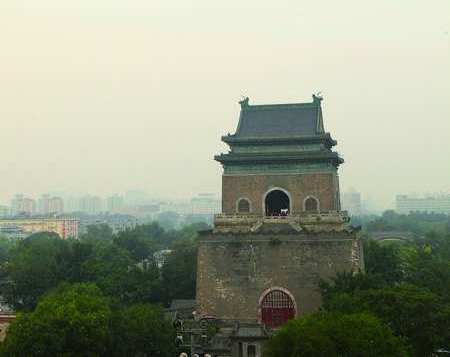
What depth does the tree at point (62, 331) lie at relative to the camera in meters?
21.0

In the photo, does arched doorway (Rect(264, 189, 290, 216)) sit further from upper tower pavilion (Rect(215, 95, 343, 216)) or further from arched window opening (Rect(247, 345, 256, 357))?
arched window opening (Rect(247, 345, 256, 357))

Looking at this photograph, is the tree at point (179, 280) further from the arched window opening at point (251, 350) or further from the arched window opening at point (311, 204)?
the arched window opening at point (251, 350)

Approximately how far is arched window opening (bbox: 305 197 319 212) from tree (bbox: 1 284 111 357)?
10.2 metres

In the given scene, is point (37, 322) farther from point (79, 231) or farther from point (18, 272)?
point (79, 231)

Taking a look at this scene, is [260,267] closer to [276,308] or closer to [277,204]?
[276,308]

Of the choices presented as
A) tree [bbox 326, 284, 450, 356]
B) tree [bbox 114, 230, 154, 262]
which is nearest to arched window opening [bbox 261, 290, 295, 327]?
tree [bbox 326, 284, 450, 356]

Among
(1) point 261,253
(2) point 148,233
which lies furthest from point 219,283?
(2) point 148,233

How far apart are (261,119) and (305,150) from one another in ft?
9.48

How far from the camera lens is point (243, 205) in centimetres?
2991

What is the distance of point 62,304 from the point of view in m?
23.0

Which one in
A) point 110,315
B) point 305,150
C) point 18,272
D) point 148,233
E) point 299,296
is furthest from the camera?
point 148,233

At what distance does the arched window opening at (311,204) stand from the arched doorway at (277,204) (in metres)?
1.23

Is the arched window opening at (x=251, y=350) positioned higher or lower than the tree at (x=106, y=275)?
lower

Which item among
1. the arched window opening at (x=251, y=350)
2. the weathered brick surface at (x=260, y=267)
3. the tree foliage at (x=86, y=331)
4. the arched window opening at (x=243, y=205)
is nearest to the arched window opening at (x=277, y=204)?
the arched window opening at (x=243, y=205)
